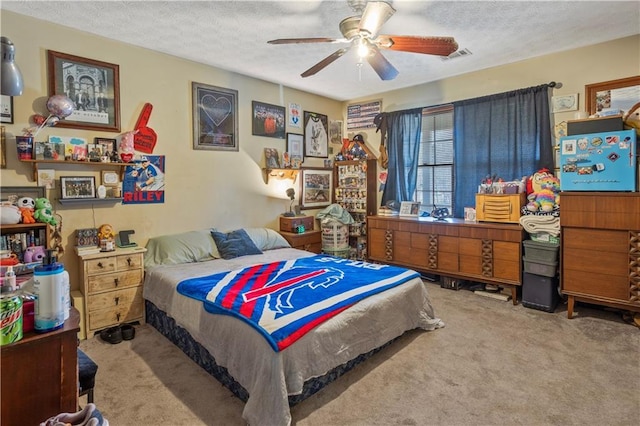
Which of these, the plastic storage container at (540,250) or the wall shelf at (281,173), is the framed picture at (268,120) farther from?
the plastic storage container at (540,250)

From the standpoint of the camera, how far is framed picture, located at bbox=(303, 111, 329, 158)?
5344mm

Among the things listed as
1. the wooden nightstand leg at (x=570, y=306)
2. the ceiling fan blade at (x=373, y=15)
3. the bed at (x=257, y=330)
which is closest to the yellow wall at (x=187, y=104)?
the bed at (x=257, y=330)

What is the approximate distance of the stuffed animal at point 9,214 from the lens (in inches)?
100

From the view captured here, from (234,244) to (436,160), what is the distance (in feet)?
9.96

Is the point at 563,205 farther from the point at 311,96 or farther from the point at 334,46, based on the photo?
the point at 311,96

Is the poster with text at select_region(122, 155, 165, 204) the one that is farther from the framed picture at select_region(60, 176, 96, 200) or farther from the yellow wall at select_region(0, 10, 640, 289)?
the framed picture at select_region(60, 176, 96, 200)

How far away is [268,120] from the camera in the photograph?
15.7 feet

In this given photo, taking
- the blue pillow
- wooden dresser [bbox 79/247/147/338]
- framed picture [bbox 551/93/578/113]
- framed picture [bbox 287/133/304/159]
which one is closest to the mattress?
wooden dresser [bbox 79/247/147/338]

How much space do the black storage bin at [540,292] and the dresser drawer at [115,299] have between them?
12.9 ft

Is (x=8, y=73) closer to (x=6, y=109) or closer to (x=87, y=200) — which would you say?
(x=6, y=109)

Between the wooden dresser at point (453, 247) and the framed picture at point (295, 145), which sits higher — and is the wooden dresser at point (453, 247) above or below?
below

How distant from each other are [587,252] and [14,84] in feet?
14.5

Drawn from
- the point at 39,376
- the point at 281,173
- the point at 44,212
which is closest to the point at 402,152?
the point at 281,173

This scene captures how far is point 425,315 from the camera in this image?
3.15 metres
